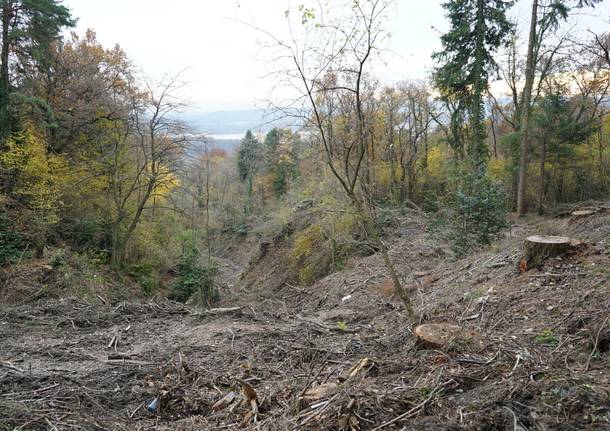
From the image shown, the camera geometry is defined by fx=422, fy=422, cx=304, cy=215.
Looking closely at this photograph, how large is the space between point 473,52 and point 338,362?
16.7 meters

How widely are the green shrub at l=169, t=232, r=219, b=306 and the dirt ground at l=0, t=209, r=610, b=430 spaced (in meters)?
9.10

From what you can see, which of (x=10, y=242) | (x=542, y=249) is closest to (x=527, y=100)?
(x=542, y=249)

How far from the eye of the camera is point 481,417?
109 inches

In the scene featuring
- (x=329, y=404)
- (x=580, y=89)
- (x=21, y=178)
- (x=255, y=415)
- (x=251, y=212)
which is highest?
(x=580, y=89)

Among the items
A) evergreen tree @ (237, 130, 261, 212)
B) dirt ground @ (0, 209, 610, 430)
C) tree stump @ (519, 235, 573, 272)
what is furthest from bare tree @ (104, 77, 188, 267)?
evergreen tree @ (237, 130, 261, 212)

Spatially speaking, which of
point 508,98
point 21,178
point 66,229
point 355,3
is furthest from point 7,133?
point 508,98

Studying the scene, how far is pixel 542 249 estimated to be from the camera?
618 centimetres

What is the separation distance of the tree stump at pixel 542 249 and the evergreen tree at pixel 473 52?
1088cm

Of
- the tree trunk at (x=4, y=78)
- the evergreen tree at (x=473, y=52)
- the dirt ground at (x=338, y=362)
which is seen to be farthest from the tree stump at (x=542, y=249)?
the tree trunk at (x=4, y=78)

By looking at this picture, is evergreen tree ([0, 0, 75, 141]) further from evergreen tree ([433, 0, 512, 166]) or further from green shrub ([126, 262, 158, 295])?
evergreen tree ([433, 0, 512, 166])

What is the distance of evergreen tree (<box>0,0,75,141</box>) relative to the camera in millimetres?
15320

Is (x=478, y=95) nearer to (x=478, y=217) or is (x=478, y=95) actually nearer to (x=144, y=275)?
(x=478, y=217)

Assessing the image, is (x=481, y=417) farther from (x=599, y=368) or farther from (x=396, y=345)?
(x=396, y=345)

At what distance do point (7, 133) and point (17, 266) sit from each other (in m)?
5.30
